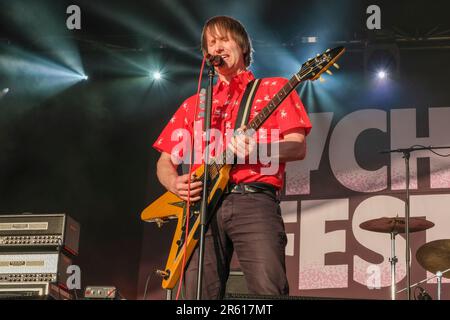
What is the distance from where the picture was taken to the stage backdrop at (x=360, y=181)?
6.83 metres

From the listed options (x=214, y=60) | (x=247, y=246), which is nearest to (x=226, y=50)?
(x=214, y=60)

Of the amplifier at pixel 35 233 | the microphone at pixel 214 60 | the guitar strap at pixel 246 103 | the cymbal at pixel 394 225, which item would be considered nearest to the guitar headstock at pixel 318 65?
the guitar strap at pixel 246 103

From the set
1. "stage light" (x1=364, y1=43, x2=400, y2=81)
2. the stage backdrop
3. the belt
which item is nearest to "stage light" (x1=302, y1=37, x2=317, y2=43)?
the stage backdrop

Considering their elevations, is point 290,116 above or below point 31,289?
above

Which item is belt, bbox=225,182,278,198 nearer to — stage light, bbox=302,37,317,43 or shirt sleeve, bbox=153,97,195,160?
shirt sleeve, bbox=153,97,195,160

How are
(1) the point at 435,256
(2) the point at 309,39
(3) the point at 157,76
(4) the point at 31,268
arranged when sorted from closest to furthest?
(4) the point at 31,268 → (1) the point at 435,256 → (2) the point at 309,39 → (3) the point at 157,76

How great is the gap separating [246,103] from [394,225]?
3135mm

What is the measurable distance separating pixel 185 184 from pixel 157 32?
451 centimetres

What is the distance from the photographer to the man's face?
3643 mm

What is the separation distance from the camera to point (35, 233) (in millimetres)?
4852

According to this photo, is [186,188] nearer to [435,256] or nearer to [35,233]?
[35,233]

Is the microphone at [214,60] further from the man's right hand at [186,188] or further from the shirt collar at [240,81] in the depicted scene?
the man's right hand at [186,188]

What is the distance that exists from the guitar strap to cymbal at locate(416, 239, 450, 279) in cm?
314

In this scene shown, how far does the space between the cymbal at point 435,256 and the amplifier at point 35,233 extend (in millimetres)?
2923
